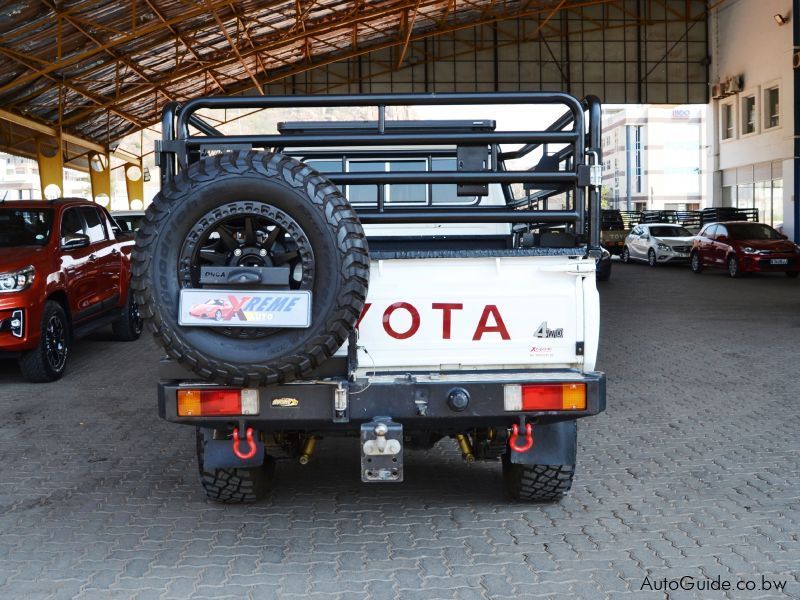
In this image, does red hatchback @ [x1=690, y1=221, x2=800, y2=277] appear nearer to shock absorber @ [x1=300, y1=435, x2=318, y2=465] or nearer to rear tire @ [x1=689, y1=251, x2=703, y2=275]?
rear tire @ [x1=689, y1=251, x2=703, y2=275]

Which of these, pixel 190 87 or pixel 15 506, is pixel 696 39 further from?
pixel 15 506

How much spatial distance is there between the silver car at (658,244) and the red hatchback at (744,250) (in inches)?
81.9

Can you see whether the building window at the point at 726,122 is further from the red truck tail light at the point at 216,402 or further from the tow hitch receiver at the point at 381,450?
the red truck tail light at the point at 216,402

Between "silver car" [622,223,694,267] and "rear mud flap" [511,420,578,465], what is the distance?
80.8 ft

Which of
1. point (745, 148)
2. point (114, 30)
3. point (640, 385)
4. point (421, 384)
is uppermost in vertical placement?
point (114, 30)

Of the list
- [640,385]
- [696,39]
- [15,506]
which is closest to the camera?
[15,506]

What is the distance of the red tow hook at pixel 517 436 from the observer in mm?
4663

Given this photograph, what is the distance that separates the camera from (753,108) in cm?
3397

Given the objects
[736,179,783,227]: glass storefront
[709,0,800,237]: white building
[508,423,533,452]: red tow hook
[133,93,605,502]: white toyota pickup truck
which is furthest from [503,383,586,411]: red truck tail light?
[736,179,783,227]: glass storefront

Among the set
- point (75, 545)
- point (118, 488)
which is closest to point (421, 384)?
point (75, 545)

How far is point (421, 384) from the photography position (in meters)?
4.49

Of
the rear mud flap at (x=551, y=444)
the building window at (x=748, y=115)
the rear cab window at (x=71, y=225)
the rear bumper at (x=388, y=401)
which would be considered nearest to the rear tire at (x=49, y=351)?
the rear cab window at (x=71, y=225)

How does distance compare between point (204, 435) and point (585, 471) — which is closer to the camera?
point (204, 435)

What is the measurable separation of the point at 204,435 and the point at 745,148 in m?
33.0
